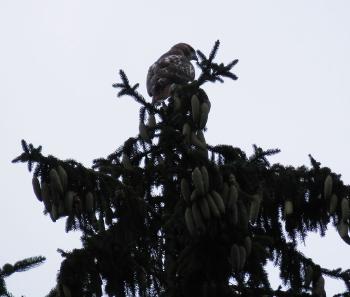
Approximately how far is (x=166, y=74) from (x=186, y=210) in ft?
16.0

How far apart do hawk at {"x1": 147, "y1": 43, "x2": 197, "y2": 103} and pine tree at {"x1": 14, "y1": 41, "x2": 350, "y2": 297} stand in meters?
2.73

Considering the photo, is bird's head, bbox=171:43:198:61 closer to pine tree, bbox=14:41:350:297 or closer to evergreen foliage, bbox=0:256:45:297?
pine tree, bbox=14:41:350:297

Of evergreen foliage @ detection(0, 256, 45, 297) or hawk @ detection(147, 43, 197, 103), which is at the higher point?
hawk @ detection(147, 43, 197, 103)

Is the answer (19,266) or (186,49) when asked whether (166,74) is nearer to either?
(186,49)

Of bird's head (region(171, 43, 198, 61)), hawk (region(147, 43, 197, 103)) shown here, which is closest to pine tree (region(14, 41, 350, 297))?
hawk (region(147, 43, 197, 103))

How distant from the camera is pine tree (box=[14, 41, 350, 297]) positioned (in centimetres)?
372

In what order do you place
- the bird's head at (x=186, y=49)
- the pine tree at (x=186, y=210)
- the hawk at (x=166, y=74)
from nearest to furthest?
the pine tree at (x=186, y=210) → the hawk at (x=166, y=74) → the bird's head at (x=186, y=49)

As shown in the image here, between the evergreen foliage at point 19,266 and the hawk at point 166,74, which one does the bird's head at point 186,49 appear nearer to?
the hawk at point 166,74

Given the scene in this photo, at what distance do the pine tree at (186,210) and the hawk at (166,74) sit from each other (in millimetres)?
2729

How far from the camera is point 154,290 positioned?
16.8 feet

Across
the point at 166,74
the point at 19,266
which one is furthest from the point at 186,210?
the point at 166,74

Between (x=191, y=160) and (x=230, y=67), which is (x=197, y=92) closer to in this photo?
(x=230, y=67)

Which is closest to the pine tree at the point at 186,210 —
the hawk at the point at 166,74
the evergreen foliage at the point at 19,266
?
the evergreen foliage at the point at 19,266

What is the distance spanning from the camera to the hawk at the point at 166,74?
833cm
